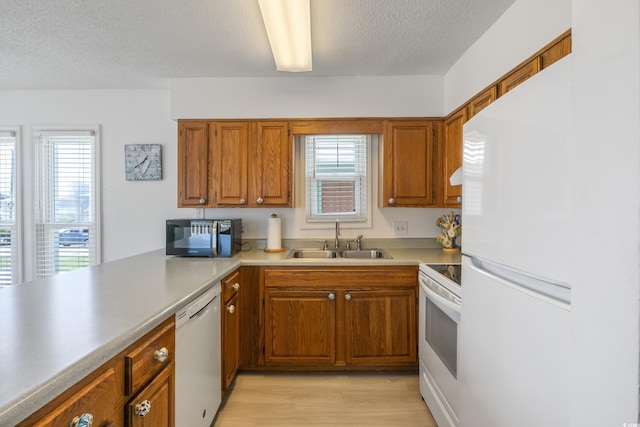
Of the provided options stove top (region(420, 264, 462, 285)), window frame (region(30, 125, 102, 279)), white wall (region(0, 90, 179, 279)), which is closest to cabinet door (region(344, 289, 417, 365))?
stove top (region(420, 264, 462, 285))

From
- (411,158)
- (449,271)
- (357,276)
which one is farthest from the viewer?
(411,158)

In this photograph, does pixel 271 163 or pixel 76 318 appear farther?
pixel 271 163

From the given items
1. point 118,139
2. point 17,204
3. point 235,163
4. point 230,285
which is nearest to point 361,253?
point 230,285

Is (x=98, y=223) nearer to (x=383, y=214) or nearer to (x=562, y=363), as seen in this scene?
(x=383, y=214)

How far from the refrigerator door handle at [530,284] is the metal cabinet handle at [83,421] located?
116cm

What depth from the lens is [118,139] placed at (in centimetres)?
287

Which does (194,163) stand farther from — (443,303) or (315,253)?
(443,303)

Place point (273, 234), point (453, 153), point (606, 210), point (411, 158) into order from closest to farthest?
point (606, 210), point (453, 153), point (411, 158), point (273, 234)

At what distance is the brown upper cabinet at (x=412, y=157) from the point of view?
100 inches

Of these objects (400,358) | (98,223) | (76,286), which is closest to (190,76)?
(98,223)

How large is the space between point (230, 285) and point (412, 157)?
174cm

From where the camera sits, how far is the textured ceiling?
1709 millimetres

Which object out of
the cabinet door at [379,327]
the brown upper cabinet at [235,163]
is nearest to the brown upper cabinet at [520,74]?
the cabinet door at [379,327]

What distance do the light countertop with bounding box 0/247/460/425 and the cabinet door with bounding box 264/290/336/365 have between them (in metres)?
0.57
